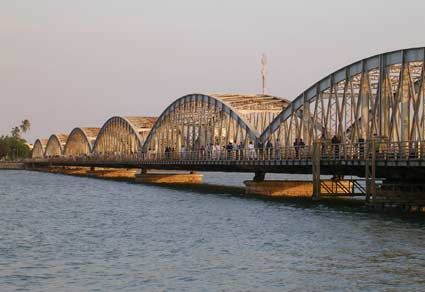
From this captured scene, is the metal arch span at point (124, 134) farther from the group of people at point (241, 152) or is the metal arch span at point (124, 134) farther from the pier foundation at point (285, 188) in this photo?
the pier foundation at point (285, 188)

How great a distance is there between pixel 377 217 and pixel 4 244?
76.3ft

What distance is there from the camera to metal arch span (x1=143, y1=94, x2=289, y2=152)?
327ft

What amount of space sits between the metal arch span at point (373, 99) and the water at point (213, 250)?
7.25 metres

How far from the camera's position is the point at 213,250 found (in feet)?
133

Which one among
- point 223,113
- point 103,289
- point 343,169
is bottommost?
point 103,289

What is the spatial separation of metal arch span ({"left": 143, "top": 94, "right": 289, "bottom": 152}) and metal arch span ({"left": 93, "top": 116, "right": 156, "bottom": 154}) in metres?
20.8

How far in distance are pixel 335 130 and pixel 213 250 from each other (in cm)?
3463

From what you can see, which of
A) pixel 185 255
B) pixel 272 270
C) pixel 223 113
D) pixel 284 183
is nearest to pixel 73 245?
pixel 185 255

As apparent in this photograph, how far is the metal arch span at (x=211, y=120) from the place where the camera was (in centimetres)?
9956

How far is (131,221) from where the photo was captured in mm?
57438

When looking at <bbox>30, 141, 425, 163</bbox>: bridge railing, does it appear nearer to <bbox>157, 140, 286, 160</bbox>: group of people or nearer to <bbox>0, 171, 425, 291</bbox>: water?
<bbox>157, 140, 286, 160</bbox>: group of people

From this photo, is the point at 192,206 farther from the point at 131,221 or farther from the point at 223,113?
the point at 223,113

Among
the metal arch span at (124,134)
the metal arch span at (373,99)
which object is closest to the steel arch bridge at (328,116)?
the metal arch span at (373,99)

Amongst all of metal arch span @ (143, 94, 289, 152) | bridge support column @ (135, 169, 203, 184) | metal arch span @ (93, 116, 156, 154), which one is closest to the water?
metal arch span @ (143, 94, 289, 152)
